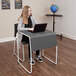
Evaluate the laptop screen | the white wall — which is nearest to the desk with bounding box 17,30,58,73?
the laptop screen

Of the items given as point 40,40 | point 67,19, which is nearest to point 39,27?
point 40,40

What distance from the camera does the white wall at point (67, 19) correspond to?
480 cm

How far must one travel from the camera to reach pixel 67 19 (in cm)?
504

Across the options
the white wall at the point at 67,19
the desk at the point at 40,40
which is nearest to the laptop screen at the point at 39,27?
the desk at the point at 40,40

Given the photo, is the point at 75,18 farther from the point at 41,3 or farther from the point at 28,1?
the point at 28,1

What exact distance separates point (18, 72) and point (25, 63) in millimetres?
410

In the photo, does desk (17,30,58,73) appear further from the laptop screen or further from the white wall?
the white wall

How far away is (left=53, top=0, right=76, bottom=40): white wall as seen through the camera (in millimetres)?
4797

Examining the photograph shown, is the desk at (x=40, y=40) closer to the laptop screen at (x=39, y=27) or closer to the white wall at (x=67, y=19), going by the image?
the laptop screen at (x=39, y=27)

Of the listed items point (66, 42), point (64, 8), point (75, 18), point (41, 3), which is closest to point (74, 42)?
point (66, 42)

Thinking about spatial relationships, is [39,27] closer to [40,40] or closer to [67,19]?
[40,40]

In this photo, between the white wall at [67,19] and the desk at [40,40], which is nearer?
the desk at [40,40]

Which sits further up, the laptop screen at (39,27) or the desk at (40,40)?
the laptop screen at (39,27)

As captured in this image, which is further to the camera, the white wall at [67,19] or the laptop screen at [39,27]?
the white wall at [67,19]
